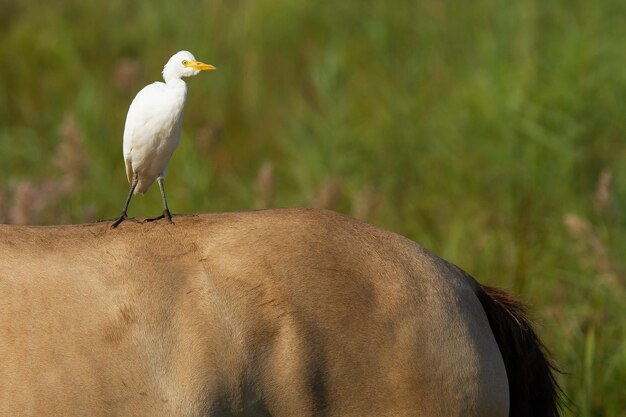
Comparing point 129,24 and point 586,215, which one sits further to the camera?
point 129,24

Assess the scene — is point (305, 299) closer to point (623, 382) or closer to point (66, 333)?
point (66, 333)

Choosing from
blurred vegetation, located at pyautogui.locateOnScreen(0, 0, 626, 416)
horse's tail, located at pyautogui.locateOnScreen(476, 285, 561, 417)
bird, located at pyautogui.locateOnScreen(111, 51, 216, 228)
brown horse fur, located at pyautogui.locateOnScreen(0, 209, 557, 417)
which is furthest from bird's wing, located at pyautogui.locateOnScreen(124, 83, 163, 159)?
blurred vegetation, located at pyautogui.locateOnScreen(0, 0, 626, 416)

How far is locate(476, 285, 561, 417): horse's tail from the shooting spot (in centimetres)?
249

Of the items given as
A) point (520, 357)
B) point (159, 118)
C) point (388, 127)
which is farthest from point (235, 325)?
point (388, 127)

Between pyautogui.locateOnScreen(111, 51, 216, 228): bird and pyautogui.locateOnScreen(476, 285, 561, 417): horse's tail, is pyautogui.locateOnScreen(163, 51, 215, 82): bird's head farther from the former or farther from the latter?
pyautogui.locateOnScreen(476, 285, 561, 417): horse's tail

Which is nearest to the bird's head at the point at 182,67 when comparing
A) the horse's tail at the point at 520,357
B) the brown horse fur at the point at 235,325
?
the brown horse fur at the point at 235,325

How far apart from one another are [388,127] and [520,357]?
11.8 ft

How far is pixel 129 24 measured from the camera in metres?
7.74

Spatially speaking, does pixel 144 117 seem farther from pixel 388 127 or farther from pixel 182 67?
pixel 388 127

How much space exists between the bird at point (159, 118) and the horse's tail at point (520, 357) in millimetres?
756

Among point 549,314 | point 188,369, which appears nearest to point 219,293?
point 188,369

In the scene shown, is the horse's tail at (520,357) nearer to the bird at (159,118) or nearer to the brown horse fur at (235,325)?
the brown horse fur at (235,325)

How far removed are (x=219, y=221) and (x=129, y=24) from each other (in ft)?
18.6

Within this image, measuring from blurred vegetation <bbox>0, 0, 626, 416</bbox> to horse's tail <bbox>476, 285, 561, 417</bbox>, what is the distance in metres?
0.96
